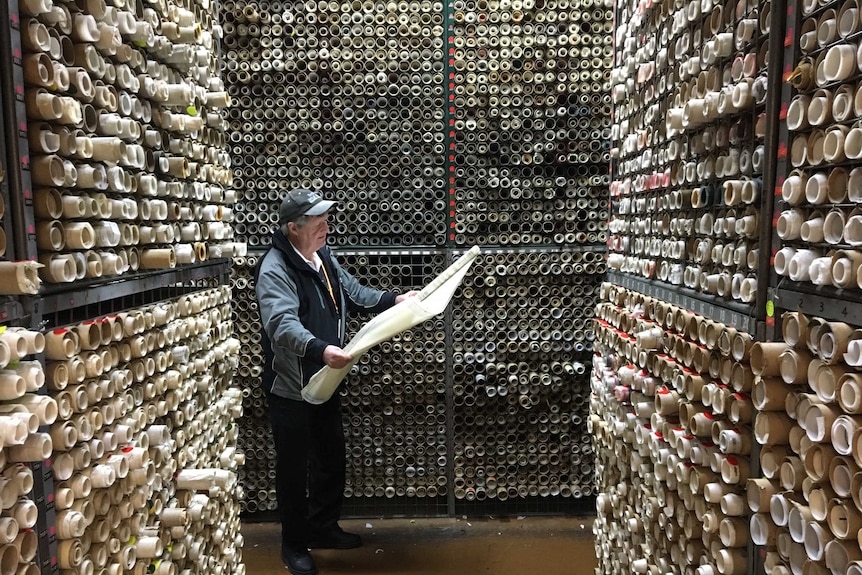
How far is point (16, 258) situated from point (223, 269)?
177 centimetres

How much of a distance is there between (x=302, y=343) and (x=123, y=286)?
3.69ft

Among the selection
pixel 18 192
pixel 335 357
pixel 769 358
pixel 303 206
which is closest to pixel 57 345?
pixel 18 192

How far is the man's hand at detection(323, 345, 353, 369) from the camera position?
10.2 ft

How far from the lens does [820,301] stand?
1.45m

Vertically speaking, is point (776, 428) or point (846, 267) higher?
point (846, 267)

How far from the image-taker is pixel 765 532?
1633 mm

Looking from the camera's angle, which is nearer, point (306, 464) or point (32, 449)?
point (32, 449)

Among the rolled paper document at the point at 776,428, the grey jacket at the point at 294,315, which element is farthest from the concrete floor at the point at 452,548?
the rolled paper document at the point at 776,428

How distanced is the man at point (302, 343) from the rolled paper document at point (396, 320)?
10cm

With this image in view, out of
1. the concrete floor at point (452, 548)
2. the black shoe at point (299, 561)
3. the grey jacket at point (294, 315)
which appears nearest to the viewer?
the grey jacket at point (294, 315)

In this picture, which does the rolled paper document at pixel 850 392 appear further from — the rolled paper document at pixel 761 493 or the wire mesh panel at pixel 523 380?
the wire mesh panel at pixel 523 380

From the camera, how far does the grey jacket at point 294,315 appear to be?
10.6 ft

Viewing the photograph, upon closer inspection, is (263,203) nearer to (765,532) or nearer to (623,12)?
(623,12)

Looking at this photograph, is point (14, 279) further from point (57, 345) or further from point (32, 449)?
point (32, 449)
